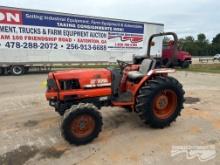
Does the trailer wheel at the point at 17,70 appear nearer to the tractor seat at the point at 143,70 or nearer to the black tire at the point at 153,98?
the tractor seat at the point at 143,70

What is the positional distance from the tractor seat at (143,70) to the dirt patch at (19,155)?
7.46 ft

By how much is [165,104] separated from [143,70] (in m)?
0.85

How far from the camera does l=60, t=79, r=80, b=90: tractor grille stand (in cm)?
464

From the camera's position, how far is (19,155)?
4027 mm

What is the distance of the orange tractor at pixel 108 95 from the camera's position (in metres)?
4.33

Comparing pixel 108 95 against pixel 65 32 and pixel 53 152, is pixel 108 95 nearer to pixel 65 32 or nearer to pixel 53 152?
pixel 53 152

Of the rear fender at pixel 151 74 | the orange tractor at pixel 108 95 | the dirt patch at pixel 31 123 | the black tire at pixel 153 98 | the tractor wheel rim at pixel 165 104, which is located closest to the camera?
the orange tractor at pixel 108 95

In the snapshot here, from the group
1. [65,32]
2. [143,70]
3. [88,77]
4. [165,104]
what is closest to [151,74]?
[143,70]

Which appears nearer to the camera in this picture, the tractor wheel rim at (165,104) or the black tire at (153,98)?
the black tire at (153,98)

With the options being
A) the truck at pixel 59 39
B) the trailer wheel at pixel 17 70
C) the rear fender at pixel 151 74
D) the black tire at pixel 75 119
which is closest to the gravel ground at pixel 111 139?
the black tire at pixel 75 119

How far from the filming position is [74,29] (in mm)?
15844

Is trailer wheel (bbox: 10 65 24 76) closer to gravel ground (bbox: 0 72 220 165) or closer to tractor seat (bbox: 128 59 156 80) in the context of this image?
gravel ground (bbox: 0 72 220 165)

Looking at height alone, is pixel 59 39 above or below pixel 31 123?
above

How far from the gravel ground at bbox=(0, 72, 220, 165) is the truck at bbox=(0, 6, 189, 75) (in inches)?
326
